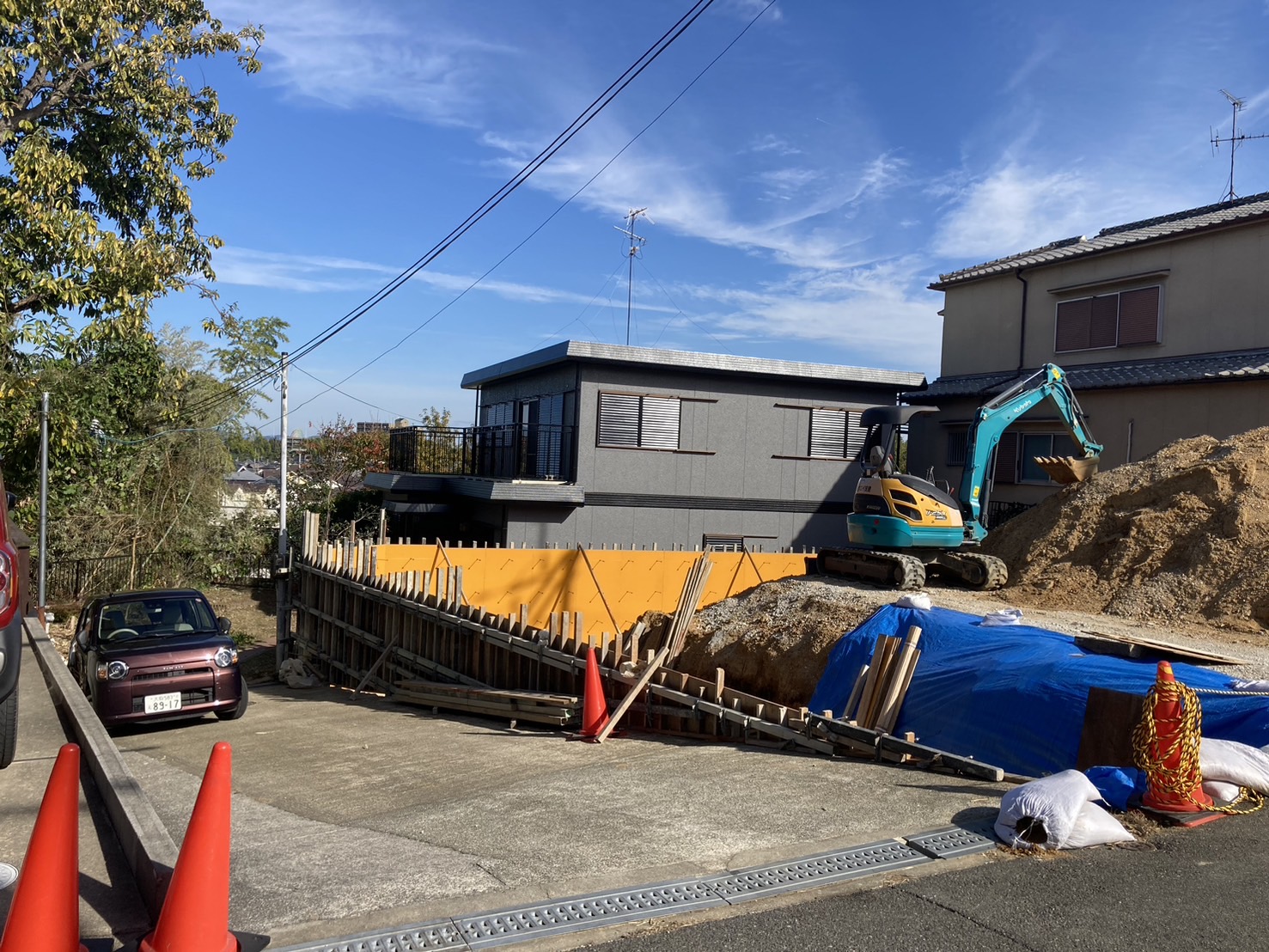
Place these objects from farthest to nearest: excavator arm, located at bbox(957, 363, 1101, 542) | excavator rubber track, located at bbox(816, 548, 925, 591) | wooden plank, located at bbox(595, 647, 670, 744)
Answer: excavator arm, located at bbox(957, 363, 1101, 542) → excavator rubber track, located at bbox(816, 548, 925, 591) → wooden plank, located at bbox(595, 647, 670, 744)

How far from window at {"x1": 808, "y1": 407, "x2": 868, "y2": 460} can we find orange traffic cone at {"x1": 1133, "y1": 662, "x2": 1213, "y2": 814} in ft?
58.5

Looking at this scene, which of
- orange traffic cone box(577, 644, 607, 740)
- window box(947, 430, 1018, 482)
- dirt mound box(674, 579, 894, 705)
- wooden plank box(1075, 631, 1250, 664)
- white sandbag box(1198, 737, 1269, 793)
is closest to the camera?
white sandbag box(1198, 737, 1269, 793)

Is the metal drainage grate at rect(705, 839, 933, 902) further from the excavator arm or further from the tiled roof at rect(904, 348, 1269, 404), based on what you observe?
the tiled roof at rect(904, 348, 1269, 404)

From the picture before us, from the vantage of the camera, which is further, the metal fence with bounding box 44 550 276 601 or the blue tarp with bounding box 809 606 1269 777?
the metal fence with bounding box 44 550 276 601

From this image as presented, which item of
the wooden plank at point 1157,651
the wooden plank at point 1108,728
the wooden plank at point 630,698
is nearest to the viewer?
the wooden plank at point 1108,728

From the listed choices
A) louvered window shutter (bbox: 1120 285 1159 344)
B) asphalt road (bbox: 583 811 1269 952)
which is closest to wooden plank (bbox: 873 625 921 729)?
asphalt road (bbox: 583 811 1269 952)

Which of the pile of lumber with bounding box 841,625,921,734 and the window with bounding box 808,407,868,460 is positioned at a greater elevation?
the window with bounding box 808,407,868,460

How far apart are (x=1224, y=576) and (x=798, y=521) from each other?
11214 mm

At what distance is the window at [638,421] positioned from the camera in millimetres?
21250

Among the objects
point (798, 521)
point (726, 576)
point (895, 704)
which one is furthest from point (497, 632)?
point (798, 521)

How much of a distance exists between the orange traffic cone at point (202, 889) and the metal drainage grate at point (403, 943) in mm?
343

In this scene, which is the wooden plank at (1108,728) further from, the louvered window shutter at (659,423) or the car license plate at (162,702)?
the louvered window shutter at (659,423)

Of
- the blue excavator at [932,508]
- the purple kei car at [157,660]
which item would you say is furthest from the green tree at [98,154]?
the blue excavator at [932,508]

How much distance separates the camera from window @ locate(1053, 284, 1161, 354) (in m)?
22.2
